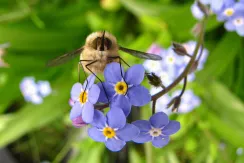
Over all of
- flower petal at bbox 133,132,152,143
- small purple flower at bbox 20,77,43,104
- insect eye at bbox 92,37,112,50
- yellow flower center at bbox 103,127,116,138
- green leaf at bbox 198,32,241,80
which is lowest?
small purple flower at bbox 20,77,43,104

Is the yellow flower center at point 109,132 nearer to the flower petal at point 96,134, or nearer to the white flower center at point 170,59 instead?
the flower petal at point 96,134

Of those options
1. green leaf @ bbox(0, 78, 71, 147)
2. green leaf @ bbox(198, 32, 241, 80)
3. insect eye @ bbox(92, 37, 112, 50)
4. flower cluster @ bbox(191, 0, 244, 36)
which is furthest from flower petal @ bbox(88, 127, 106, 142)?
green leaf @ bbox(0, 78, 71, 147)

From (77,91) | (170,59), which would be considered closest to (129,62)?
(170,59)

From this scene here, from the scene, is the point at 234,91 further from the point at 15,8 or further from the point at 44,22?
the point at 15,8

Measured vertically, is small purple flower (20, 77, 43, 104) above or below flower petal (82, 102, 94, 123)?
below

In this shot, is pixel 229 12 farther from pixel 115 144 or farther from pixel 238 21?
pixel 115 144

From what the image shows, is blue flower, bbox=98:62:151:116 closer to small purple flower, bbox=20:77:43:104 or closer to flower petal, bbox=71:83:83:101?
flower petal, bbox=71:83:83:101
